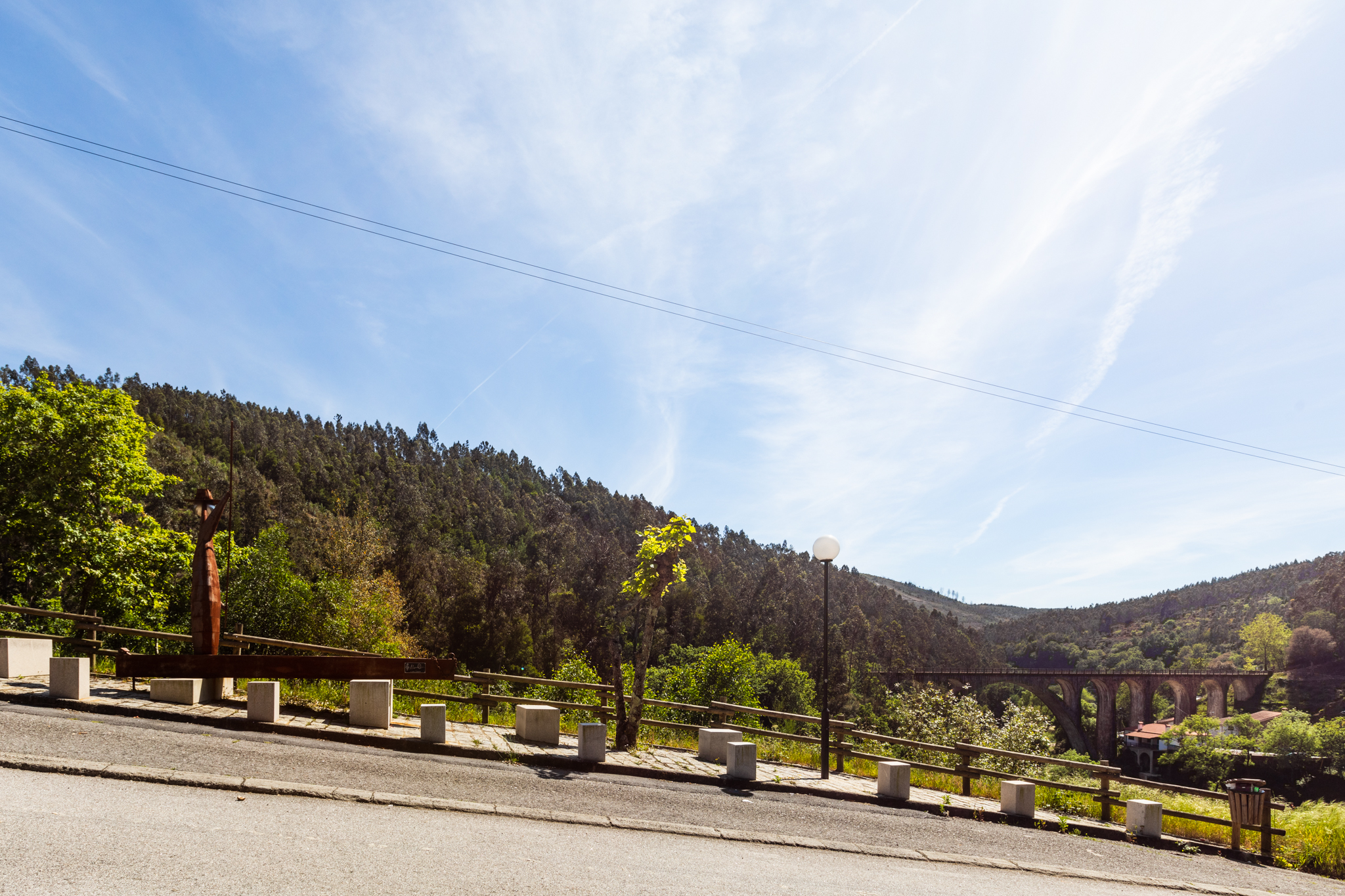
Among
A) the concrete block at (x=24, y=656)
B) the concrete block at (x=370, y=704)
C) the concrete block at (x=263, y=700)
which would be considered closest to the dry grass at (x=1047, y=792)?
the concrete block at (x=370, y=704)

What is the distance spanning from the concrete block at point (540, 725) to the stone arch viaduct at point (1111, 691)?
7337 cm

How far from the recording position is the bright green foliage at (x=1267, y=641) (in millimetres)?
96188

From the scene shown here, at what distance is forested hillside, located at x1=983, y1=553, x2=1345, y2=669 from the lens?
346 feet

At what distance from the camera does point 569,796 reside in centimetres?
828

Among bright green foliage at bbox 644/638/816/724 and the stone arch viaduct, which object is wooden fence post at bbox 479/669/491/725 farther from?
the stone arch viaduct

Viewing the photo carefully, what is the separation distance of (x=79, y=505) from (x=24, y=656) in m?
11.8

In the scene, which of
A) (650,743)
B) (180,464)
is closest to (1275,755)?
(650,743)

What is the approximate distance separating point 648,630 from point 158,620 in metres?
20.5

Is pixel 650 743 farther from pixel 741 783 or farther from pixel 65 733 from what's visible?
pixel 65 733

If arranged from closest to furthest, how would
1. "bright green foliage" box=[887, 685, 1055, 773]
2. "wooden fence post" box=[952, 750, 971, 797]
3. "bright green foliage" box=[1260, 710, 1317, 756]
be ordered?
"wooden fence post" box=[952, 750, 971, 797] < "bright green foliage" box=[887, 685, 1055, 773] < "bright green foliage" box=[1260, 710, 1317, 756]

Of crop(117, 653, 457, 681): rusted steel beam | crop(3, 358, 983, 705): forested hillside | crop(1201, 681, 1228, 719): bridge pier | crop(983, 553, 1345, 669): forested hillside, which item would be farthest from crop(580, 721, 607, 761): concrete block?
crop(983, 553, 1345, 669): forested hillside

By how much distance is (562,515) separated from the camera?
111 m

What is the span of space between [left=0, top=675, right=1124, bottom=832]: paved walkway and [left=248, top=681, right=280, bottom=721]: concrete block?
0.16m

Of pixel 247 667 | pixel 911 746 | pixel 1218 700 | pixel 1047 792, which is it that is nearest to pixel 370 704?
pixel 247 667
